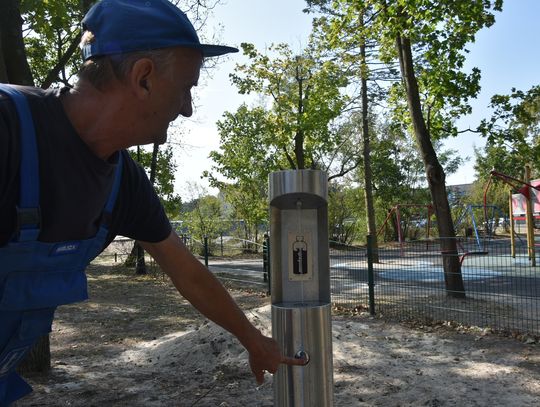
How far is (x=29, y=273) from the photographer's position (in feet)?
3.39

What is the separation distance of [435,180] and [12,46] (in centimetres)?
657

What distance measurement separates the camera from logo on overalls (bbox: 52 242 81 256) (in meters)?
1.06

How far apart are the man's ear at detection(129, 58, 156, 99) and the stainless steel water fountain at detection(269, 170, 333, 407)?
196cm

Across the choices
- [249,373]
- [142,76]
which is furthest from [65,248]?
[249,373]

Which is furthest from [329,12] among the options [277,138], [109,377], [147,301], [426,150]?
[109,377]

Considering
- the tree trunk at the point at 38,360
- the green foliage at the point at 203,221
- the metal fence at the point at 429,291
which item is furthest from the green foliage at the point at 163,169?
the tree trunk at the point at 38,360

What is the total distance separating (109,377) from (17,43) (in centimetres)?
340

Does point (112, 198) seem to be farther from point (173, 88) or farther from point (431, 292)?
point (431, 292)

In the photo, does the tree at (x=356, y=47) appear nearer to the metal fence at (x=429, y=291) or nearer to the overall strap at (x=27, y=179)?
the metal fence at (x=429, y=291)

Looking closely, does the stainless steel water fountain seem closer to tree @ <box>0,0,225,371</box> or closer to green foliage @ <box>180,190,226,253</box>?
tree @ <box>0,0,225,371</box>

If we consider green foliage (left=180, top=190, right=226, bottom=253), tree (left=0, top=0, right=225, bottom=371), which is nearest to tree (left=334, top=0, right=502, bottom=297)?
tree (left=0, top=0, right=225, bottom=371)

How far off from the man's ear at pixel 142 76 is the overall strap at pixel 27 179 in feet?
0.73

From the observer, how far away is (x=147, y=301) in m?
9.77

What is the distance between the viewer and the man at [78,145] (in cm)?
98
